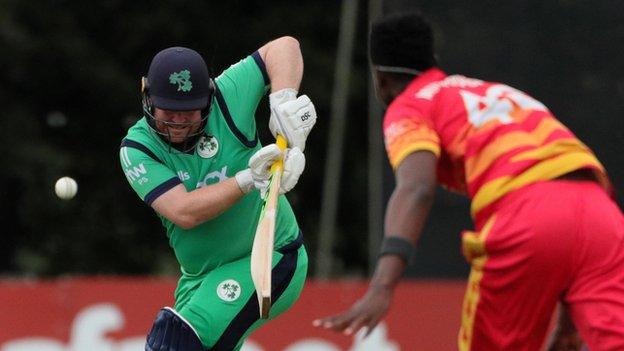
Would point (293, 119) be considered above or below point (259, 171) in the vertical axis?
above

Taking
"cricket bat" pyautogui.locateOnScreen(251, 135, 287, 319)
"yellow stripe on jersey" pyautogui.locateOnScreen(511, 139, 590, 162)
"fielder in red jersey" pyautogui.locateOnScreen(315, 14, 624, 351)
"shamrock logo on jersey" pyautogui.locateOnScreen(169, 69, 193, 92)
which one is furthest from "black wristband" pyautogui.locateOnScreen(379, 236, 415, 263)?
"shamrock logo on jersey" pyautogui.locateOnScreen(169, 69, 193, 92)

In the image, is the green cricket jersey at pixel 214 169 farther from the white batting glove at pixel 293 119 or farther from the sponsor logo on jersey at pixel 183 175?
the white batting glove at pixel 293 119

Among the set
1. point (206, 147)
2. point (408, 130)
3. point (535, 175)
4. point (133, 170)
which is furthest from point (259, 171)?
point (535, 175)

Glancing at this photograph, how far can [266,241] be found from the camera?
577cm

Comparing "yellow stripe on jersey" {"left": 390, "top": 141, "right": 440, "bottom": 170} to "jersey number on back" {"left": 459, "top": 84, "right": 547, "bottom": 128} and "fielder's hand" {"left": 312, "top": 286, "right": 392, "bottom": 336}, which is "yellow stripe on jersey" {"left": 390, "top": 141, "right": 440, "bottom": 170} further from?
"fielder's hand" {"left": 312, "top": 286, "right": 392, "bottom": 336}

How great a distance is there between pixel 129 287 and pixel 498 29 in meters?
2.94

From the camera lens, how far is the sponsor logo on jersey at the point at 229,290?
6297 millimetres

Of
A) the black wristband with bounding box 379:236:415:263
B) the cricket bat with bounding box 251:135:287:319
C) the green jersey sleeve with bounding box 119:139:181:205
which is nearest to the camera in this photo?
the black wristband with bounding box 379:236:415:263

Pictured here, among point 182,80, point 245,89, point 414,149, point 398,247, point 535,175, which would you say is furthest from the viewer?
point 245,89

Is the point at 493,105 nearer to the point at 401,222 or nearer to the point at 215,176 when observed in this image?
the point at 401,222

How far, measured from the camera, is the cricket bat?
5.63 metres

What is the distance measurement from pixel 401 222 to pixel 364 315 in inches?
14.1

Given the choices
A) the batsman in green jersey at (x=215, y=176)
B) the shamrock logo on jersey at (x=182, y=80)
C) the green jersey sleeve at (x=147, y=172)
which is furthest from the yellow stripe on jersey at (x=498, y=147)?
the green jersey sleeve at (x=147, y=172)

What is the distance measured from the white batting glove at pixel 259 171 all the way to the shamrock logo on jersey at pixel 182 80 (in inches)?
15.8
